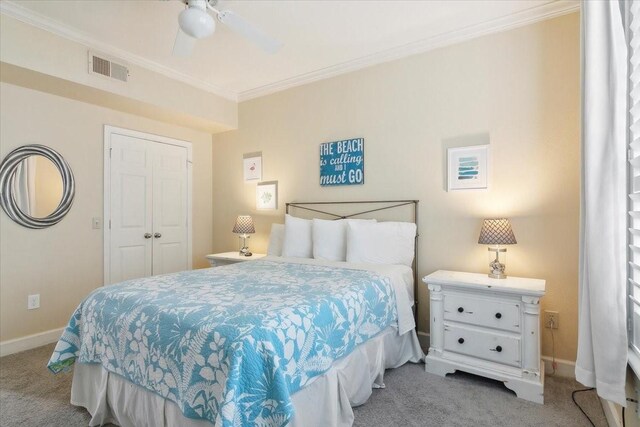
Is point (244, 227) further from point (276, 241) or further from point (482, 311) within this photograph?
point (482, 311)

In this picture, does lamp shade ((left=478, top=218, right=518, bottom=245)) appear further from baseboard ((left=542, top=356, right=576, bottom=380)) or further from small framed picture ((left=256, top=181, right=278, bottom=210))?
small framed picture ((left=256, top=181, right=278, bottom=210))

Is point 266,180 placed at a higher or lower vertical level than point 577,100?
lower

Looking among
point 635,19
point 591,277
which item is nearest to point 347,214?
point 591,277

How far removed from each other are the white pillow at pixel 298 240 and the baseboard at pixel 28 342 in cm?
230

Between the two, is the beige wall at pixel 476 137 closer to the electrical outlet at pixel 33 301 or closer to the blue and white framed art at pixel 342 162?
the blue and white framed art at pixel 342 162

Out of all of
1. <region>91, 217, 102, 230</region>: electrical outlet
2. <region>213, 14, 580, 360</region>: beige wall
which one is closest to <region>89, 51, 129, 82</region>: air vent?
<region>91, 217, 102, 230</region>: electrical outlet

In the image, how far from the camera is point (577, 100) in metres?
2.46

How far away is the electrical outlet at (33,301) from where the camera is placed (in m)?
3.13

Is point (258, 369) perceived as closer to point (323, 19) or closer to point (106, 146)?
point (323, 19)

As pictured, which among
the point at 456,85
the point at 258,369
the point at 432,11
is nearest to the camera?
the point at 258,369

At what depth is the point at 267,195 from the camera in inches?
166

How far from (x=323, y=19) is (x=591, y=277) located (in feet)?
8.26

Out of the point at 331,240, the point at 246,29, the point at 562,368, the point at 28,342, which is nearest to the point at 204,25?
the point at 246,29

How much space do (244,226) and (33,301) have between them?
2.05m
